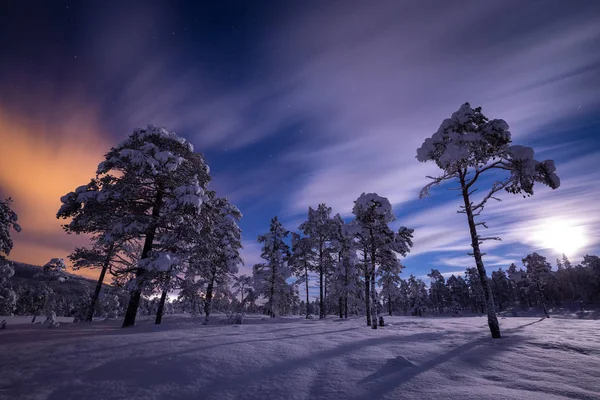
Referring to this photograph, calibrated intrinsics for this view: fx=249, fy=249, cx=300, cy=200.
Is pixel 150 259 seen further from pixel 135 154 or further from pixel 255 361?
pixel 255 361

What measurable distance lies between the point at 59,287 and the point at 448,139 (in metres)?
228

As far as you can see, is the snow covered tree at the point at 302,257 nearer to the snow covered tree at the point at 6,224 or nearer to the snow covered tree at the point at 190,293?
the snow covered tree at the point at 190,293

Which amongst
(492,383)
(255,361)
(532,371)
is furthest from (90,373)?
(532,371)

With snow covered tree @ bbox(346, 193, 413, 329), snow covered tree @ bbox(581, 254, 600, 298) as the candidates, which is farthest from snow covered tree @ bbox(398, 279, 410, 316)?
snow covered tree @ bbox(346, 193, 413, 329)

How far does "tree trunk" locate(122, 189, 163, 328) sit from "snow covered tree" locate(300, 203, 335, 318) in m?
18.2

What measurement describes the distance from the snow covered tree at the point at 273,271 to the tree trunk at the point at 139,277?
1916cm

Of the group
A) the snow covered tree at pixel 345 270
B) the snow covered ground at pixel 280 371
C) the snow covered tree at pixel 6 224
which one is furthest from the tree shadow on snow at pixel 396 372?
the snow covered tree at pixel 6 224

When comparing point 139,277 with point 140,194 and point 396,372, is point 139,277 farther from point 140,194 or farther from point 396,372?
point 396,372

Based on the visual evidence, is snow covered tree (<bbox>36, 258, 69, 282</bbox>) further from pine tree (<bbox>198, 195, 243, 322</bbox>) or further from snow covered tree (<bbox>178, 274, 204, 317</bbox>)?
snow covered tree (<bbox>178, 274, 204, 317</bbox>)

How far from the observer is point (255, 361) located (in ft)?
17.4

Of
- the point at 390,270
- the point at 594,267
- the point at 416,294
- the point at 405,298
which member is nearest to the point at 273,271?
the point at 390,270

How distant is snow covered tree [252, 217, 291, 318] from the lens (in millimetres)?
30109

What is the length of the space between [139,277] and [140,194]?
4128 mm

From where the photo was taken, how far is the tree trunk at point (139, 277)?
1086 cm
